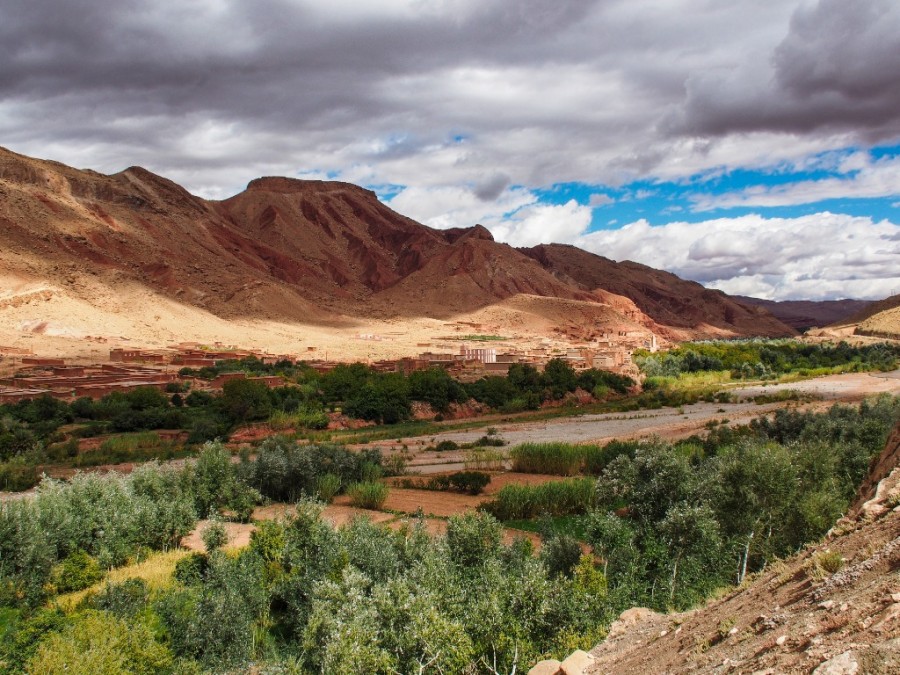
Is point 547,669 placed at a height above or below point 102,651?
above

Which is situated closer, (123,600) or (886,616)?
(886,616)

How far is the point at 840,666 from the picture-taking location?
390 centimetres

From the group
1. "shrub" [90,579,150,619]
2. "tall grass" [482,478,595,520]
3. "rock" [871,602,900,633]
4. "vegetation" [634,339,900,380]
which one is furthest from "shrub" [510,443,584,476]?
"vegetation" [634,339,900,380]

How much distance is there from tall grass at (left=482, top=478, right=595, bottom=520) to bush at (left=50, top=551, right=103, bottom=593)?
415 inches

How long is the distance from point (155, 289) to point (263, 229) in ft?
171

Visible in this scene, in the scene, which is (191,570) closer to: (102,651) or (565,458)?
(102,651)

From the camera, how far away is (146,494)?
16.6 m

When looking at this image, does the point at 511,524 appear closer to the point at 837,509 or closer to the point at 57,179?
the point at 837,509

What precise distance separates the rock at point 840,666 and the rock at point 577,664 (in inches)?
120

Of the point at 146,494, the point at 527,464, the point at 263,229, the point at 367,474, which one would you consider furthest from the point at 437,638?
the point at 263,229

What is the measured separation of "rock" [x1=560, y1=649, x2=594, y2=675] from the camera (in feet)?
21.7

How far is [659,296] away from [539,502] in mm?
147865

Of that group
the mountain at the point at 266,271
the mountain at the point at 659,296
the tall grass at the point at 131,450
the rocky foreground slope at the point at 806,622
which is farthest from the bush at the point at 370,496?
the mountain at the point at 659,296

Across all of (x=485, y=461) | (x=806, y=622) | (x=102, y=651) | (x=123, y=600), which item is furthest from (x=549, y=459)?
(x=806, y=622)
